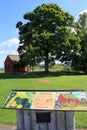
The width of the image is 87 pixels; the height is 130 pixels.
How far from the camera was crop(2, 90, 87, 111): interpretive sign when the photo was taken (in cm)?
639

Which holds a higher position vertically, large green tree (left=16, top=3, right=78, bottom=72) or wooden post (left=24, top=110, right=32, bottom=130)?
large green tree (left=16, top=3, right=78, bottom=72)

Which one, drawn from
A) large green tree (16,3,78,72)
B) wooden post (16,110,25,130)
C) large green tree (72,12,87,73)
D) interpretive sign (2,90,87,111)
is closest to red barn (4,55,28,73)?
large green tree (16,3,78,72)

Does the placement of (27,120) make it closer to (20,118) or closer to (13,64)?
(20,118)

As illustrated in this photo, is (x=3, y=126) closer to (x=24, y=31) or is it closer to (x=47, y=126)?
(x=47, y=126)

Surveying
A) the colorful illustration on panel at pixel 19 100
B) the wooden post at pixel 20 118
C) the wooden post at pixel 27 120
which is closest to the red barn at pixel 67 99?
the colorful illustration on panel at pixel 19 100

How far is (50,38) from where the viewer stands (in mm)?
34406

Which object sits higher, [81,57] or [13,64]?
[81,57]

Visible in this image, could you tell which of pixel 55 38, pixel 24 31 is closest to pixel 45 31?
pixel 55 38

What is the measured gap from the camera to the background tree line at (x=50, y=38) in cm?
3419

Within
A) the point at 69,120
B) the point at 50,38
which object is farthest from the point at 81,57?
the point at 69,120

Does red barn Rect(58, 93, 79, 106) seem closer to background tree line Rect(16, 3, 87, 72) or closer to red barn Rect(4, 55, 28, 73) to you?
background tree line Rect(16, 3, 87, 72)

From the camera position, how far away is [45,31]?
35.5 m

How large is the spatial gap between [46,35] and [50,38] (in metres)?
0.68

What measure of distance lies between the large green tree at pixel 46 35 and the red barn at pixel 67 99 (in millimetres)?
26011
